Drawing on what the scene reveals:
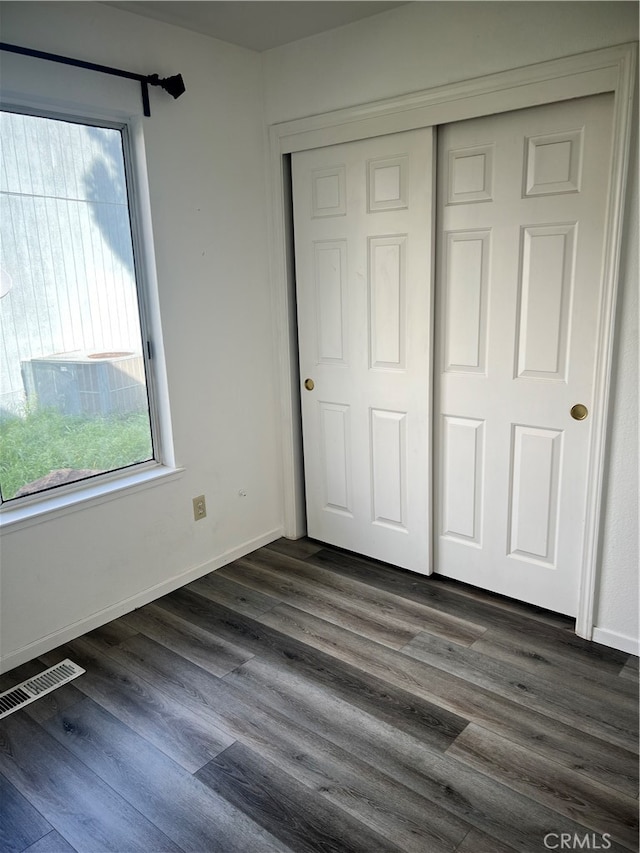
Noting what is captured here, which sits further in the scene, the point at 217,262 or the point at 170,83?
the point at 217,262

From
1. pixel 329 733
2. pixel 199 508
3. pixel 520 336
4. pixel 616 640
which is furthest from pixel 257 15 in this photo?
pixel 616 640

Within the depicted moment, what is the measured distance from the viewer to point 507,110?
88.8 inches

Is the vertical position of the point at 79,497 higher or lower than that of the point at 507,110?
lower

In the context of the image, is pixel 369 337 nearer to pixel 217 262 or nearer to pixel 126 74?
pixel 217 262

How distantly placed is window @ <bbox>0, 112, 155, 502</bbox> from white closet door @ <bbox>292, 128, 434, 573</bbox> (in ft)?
2.81

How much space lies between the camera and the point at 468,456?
107 inches

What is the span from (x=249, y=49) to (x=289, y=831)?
3062mm

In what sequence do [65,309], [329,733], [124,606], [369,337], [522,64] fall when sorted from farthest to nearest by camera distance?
1. [369,337]
2. [124,606]
3. [65,309]
4. [522,64]
5. [329,733]

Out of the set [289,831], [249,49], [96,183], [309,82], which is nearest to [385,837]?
[289,831]

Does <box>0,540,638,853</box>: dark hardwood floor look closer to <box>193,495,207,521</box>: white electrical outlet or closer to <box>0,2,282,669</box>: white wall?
<box>0,2,282,669</box>: white wall

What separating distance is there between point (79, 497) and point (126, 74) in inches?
65.3

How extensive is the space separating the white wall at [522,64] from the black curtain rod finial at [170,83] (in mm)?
612

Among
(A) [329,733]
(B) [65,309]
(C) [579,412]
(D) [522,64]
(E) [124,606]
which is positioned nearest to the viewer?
(A) [329,733]

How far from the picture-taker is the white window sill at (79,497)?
2.32 m
